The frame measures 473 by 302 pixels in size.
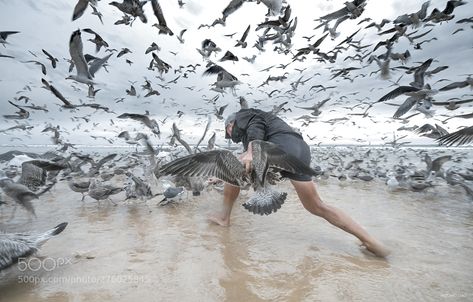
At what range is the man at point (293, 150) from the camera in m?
3.83

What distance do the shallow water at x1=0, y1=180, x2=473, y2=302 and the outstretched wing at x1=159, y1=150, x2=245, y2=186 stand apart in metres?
1.01

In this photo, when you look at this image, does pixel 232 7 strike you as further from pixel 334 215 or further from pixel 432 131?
pixel 334 215

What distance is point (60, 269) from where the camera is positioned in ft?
10.6

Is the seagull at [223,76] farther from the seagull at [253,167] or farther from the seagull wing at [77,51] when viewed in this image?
the seagull at [253,167]

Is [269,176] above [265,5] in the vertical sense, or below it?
below

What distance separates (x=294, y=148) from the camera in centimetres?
416

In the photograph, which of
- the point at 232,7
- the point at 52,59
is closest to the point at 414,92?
the point at 232,7

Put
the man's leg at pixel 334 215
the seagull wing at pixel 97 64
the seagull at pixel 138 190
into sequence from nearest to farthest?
1. the man's leg at pixel 334 215
2. the seagull at pixel 138 190
3. the seagull wing at pixel 97 64

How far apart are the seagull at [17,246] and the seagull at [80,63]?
3970 mm

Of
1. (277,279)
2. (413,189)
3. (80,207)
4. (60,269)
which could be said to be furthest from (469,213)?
(80,207)

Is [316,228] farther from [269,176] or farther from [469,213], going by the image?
[469,213]

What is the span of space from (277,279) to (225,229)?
1.92m

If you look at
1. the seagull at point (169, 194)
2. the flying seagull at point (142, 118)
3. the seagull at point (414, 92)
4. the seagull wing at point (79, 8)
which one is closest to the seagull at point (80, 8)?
the seagull wing at point (79, 8)

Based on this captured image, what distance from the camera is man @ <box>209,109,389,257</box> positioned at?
12.6 feet
